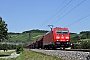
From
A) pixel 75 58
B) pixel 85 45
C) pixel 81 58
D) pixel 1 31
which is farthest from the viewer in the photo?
pixel 1 31

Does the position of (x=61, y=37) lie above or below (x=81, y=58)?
above

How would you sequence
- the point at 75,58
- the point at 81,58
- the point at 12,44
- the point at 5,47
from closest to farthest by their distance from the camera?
the point at 81,58
the point at 75,58
the point at 5,47
the point at 12,44

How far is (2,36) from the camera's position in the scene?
7856 centimetres

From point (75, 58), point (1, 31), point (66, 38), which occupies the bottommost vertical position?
point (75, 58)

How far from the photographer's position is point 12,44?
185 metres

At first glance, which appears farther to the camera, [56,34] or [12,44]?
[12,44]

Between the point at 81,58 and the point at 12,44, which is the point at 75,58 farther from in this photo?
the point at 12,44

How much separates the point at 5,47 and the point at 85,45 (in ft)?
375

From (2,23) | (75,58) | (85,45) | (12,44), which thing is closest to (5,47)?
(12,44)

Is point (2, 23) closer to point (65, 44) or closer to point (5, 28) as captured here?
point (5, 28)

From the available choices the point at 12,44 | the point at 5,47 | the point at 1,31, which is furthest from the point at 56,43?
the point at 12,44

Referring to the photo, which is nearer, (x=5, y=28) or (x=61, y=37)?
(x=61, y=37)

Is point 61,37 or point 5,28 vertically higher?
point 5,28

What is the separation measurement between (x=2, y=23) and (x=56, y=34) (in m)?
37.8
